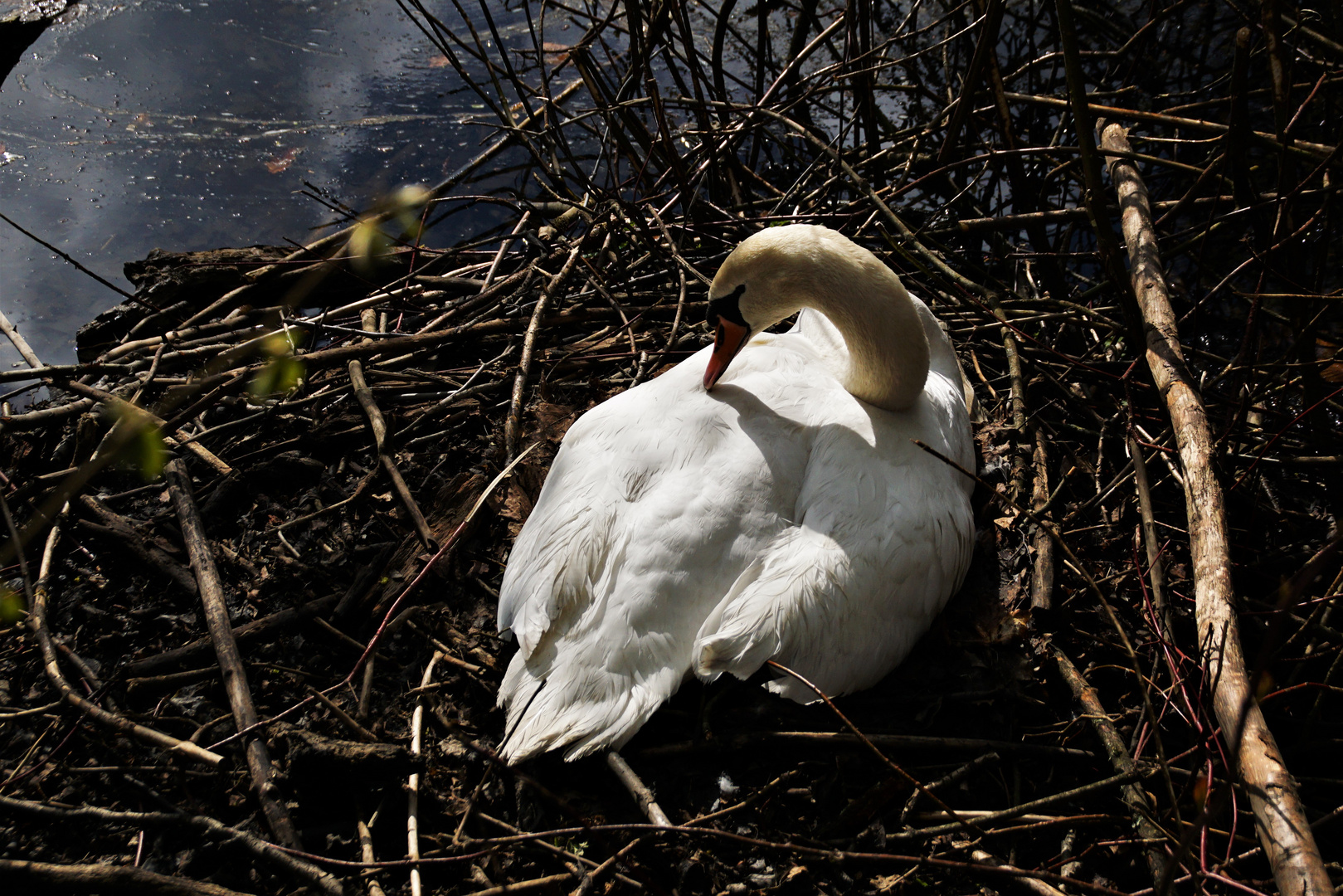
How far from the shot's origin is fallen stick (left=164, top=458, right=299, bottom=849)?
90.9 inches

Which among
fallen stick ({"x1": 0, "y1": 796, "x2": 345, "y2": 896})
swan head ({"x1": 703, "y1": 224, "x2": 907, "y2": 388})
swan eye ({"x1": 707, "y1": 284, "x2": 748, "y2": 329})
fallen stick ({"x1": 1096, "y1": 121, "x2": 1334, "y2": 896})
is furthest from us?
swan eye ({"x1": 707, "y1": 284, "x2": 748, "y2": 329})

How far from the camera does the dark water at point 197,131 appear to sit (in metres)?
5.04

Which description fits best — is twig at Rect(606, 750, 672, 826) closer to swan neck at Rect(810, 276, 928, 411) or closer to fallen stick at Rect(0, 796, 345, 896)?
fallen stick at Rect(0, 796, 345, 896)

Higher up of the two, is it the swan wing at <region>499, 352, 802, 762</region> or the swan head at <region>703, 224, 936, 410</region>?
the swan head at <region>703, 224, 936, 410</region>

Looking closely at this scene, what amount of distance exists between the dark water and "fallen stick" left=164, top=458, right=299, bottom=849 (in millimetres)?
1870

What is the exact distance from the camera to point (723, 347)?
2820 millimetres

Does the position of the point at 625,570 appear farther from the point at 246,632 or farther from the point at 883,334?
the point at 246,632

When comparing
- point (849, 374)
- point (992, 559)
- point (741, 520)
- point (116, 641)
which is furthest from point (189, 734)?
point (992, 559)

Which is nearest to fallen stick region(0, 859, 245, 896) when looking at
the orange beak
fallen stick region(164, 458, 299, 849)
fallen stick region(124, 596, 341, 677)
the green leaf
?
fallen stick region(164, 458, 299, 849)

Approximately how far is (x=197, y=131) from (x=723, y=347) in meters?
4.81

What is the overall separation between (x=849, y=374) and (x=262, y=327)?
7.53 feet

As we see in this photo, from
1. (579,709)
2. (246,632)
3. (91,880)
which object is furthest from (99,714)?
(579,709)

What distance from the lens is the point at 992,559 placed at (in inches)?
119

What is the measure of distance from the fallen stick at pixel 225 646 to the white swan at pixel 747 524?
656 millimetres
